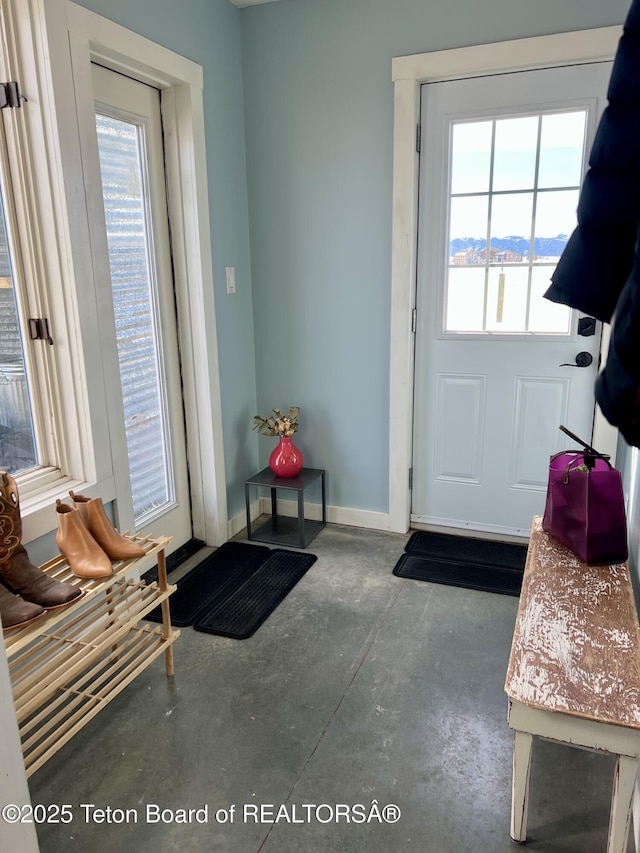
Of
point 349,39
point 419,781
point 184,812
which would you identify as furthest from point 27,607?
point 349,39

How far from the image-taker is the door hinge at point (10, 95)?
1.85 meters

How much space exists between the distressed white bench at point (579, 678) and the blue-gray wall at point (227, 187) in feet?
5.99

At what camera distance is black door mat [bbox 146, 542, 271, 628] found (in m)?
2.48

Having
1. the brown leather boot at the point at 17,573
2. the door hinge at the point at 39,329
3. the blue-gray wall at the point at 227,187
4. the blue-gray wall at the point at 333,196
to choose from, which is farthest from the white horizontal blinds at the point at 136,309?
the brown leather boot at the point at 17,573

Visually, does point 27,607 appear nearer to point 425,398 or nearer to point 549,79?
point 425,398

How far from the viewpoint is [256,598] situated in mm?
2572

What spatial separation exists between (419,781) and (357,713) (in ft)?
1.00

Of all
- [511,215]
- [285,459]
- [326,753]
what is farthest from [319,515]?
[511,215]

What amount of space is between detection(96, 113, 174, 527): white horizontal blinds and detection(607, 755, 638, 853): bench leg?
2.00 meters

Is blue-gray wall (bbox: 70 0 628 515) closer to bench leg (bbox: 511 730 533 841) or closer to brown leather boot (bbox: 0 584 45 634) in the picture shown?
brown leather boot (bbox: 0 584 45 634)

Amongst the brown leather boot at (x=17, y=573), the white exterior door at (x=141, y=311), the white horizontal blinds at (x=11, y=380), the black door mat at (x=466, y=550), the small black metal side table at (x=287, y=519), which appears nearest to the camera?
the brown leather boot at (x=17, y=573)

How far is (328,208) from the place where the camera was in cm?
295

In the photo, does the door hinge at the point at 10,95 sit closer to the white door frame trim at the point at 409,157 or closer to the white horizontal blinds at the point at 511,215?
the white door frame trim at the point at 409,157

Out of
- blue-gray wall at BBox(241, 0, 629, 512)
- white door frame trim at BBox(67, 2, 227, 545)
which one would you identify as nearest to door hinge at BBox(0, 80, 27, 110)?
white door frame trim at BBox(67, 2, 227, 545)
